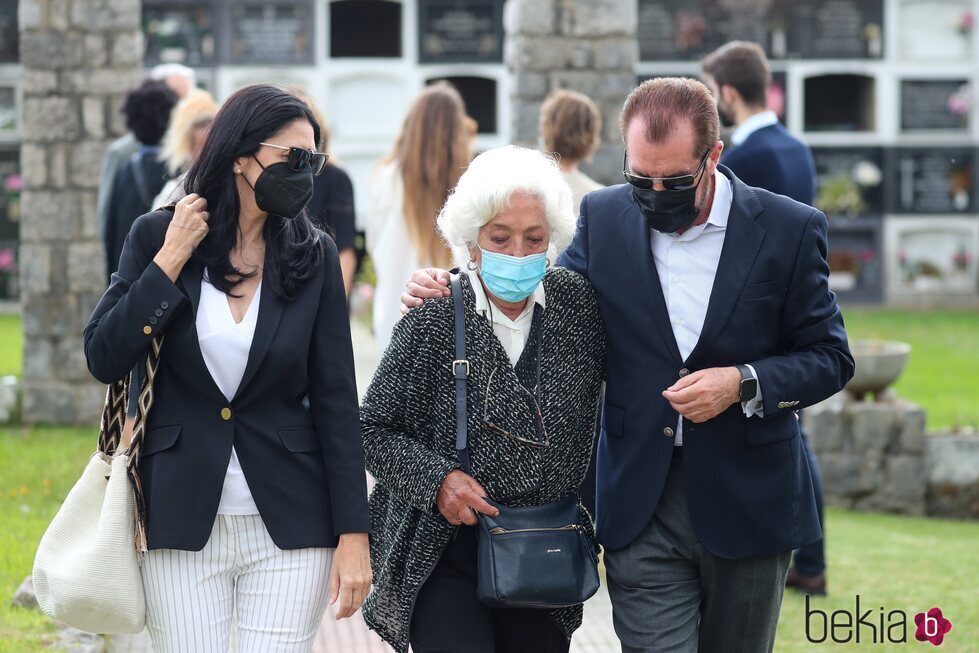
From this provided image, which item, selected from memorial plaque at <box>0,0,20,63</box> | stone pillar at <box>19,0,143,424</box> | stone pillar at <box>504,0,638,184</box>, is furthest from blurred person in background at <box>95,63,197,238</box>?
memorial plaque at <box>0,0,20,63</box>

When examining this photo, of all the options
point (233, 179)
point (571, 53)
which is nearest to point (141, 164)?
point (233, 179)

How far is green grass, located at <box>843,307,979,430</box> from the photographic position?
11703mm

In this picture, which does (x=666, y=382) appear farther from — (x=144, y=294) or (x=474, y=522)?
(x=144, y=294)

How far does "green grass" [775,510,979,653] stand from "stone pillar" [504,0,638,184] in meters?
3.41

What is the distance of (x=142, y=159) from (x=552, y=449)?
12.9ft

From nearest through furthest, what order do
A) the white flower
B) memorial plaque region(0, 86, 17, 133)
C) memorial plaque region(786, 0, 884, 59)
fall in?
memorial plaque region(0, 86, 17, 133) → the white flower → memorial plaque region(786, 0, 884, 59)

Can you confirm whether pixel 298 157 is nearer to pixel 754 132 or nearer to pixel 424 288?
pixel 424 288

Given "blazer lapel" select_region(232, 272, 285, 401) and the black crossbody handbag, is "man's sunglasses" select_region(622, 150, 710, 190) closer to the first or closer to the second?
the black crossbody handbag

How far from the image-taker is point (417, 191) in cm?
561

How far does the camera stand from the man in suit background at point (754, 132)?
5152mm

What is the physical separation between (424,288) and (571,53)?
281 inches

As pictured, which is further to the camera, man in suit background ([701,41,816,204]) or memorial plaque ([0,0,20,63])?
memorial plaque ([0,0,20,63])

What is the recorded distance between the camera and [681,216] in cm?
296

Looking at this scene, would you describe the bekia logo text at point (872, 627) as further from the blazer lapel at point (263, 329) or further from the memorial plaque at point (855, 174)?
the memorial plaque at point (855, 174)
